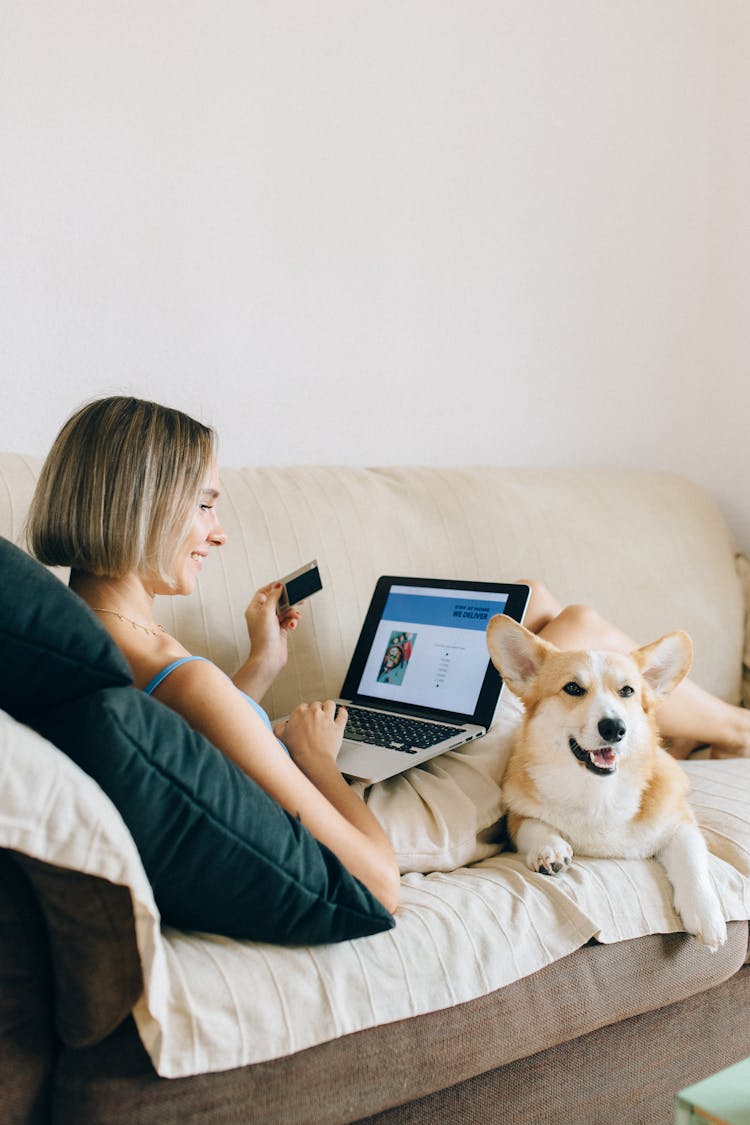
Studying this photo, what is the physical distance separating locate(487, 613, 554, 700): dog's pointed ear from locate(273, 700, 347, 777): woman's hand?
0.27m

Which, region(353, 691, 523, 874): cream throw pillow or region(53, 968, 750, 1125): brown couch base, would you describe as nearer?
region(53, 968, 750, 1125): brown couch base

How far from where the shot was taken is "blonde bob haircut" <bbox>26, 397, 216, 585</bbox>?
1255 millimetres

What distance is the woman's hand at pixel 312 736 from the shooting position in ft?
4.34

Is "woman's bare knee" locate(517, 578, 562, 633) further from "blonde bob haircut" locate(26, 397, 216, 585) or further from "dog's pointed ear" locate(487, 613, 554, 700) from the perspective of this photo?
"blonde bob haircut" locate(26, 397, 216, 585)

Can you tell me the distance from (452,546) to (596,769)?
2.60 feet

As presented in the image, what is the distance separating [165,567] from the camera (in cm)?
130

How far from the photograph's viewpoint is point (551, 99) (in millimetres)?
2648

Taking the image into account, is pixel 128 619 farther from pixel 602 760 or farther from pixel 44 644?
pixel 602 760

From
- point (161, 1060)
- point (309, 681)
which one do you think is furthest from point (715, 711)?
point (161, 1060)

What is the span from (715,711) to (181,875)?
4.52 ft

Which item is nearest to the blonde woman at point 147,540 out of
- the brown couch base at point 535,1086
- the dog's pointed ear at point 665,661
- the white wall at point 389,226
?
the brown couch base at point 535,1086

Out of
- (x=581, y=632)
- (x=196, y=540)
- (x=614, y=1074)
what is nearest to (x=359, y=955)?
(x=614, y=1074)

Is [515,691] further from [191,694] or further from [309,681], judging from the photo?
[191,694]

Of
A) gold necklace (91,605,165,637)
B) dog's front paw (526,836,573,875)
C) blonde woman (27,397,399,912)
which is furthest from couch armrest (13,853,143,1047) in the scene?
dog's front paw (526,836,573,875)
